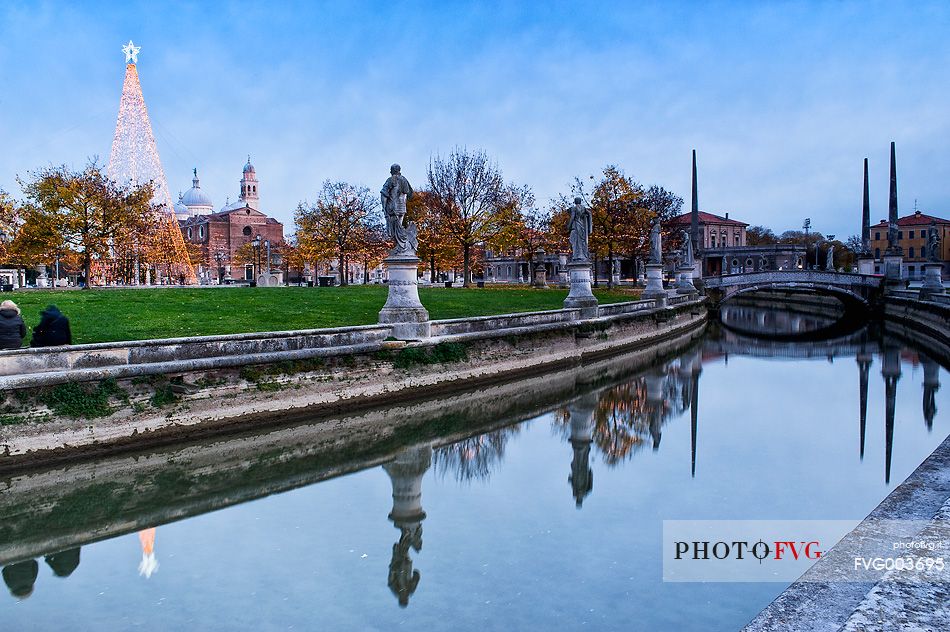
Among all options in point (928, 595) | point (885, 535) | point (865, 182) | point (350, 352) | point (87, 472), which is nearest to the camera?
point (928, 595)

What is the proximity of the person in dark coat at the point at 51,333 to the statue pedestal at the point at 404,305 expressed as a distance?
A: 603cm

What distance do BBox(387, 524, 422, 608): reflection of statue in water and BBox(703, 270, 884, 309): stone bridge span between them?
3854cm

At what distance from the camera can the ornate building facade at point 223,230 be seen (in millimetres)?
78625

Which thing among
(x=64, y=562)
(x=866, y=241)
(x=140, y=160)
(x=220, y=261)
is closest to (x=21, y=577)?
(x=64, y=562)

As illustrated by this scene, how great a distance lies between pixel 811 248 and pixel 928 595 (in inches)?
3934

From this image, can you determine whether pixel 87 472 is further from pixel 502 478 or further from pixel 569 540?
pixel 569 540

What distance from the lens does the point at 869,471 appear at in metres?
9.54

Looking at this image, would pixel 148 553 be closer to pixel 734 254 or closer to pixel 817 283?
pixel 817 283

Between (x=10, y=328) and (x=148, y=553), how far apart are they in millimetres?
5563

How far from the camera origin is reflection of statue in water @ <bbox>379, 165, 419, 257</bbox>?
1480 centimetres

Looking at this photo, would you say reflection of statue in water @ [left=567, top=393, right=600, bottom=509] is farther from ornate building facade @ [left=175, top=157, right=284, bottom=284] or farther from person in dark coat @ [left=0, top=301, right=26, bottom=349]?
ornate building facade @ [left=175, top=157, right=284, bottom=284]

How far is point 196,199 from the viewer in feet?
300

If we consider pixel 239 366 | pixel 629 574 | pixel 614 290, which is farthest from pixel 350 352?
pixel 614 290

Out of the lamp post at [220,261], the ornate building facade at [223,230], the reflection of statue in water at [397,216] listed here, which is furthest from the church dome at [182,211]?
the reflection of statue in water at [397,216]
